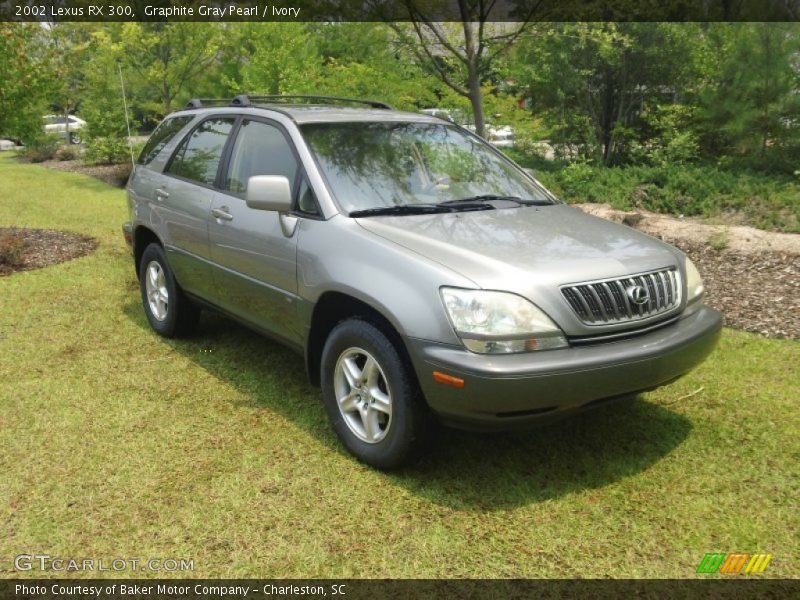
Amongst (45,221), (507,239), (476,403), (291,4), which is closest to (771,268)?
(507,239)

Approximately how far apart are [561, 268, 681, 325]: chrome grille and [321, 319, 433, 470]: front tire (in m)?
0.84

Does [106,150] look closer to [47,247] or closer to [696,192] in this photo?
[47,247]

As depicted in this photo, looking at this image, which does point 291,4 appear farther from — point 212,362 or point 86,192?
point 86,192

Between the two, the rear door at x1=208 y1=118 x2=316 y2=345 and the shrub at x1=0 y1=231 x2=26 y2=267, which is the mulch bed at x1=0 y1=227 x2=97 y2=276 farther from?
the rear door at x1=208 y1=118 x2=316 y2=345

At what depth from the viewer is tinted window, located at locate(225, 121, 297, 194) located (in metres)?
4.30

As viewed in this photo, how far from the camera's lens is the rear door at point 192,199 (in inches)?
192

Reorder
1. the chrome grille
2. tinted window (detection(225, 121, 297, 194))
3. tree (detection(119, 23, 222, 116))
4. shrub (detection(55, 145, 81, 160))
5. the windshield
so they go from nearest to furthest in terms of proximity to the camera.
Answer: the chrome grille, the windshield, tinted window (detection(225, 121, 297, 194)), tree (detection(119, 23, 222, 116)), shrub (detection(55, 145, 81, 160))

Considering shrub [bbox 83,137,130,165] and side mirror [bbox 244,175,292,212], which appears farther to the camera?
shrub [bbox 83,137,130,165]

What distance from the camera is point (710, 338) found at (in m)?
3.62

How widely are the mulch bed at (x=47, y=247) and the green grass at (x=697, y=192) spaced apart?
692 cm

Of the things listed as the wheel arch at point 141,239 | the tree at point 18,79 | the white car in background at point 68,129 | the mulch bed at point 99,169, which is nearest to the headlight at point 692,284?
the wheel arch at point 141,239

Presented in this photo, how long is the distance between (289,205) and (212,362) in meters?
1.88

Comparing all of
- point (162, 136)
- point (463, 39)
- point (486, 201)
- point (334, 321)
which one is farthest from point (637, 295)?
point (463, 39)

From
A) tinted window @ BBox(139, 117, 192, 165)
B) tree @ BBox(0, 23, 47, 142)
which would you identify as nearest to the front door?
tinted window @ BBox(139, 117, 192, 165)
